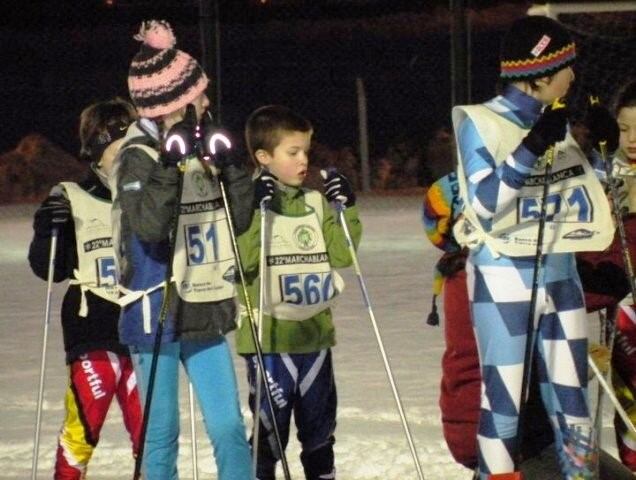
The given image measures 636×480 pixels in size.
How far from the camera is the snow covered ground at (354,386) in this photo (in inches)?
226

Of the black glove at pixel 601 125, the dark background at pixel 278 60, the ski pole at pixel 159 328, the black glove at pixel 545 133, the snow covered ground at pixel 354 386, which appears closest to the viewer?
the black glove at pixel 545 133

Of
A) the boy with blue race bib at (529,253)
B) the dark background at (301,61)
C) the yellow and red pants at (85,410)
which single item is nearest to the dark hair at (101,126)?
the yellow and red pants at (85,410)

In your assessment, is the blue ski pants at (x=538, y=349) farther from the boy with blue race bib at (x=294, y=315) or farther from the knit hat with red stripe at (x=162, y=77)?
the knit hat with red stripe at (x=162, y=77)

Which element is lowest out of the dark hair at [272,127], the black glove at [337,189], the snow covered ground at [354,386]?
the snow covered ground at [354,386]

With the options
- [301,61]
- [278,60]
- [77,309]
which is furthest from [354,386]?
[278,60]

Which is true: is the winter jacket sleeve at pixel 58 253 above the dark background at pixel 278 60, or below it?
above

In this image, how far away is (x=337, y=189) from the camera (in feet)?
16.6

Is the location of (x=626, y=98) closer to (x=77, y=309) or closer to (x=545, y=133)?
(x=545, y=133)

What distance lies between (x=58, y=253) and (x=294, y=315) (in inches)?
35.0

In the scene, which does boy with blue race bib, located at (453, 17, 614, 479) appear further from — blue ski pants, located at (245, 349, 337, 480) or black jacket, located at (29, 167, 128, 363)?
black jacket, located at (29, 167, 128, 363)

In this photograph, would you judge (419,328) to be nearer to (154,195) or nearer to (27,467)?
(27,467)

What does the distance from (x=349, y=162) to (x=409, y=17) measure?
14603 mm

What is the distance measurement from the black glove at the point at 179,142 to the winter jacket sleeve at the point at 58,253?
1086 millimetres

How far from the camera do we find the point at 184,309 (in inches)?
176
